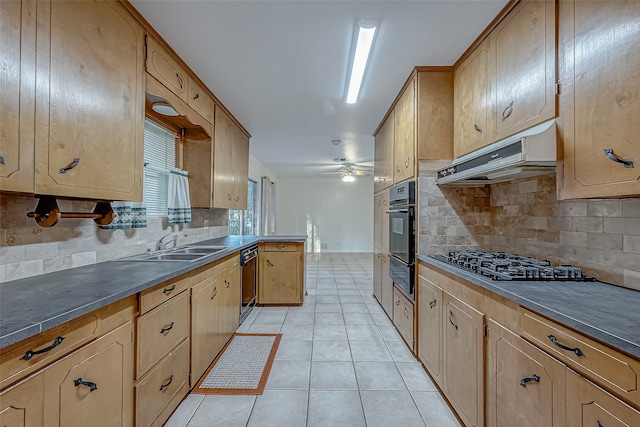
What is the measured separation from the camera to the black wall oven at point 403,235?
2359mm

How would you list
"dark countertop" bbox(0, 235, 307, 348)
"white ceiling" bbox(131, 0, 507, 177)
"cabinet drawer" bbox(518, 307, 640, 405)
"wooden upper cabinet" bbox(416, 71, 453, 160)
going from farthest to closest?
"wooden upper cabinet" bbox(416, 71, 453, 160)
"white ceiling" bbox(131, 0, 507, 177)
"dark countertop" bbox(0, 235, 307, 348)
"cabinet drawer" bbox(518, 307, 640, 405)

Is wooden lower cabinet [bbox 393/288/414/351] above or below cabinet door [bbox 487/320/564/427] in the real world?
below

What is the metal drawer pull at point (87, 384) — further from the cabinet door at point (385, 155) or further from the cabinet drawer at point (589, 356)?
the cabinet door at point (385, 155)

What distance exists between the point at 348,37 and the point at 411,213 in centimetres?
140

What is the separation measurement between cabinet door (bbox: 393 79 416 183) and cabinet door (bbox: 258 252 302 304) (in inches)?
71.7

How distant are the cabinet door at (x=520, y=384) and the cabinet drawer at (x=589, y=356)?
53 millimetres

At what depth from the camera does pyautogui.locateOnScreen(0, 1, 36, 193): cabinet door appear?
1011 millimetres

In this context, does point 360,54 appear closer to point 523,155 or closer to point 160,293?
point 523,155

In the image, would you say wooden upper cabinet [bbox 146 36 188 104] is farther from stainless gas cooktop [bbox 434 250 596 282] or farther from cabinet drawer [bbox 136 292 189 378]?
stainless gas cooktop [bbox 434 250 596 282]

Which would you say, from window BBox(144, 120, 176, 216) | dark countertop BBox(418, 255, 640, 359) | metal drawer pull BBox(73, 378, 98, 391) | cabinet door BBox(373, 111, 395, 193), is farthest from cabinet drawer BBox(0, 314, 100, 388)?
cabinet door BBox(373, 111, 395, 193)

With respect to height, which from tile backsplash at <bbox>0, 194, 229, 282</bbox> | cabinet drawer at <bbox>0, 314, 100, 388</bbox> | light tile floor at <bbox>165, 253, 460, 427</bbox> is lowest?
light tile floor at <bbox>165, 253, 460, 427</bbox>

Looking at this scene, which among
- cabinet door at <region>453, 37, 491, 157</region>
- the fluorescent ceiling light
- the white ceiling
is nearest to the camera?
the white ceiling

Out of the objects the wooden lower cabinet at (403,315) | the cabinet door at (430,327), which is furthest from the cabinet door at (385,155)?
the cabinet door at (430,327)

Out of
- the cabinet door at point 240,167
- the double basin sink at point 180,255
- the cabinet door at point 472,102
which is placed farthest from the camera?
the cabinet door at point 240,167
